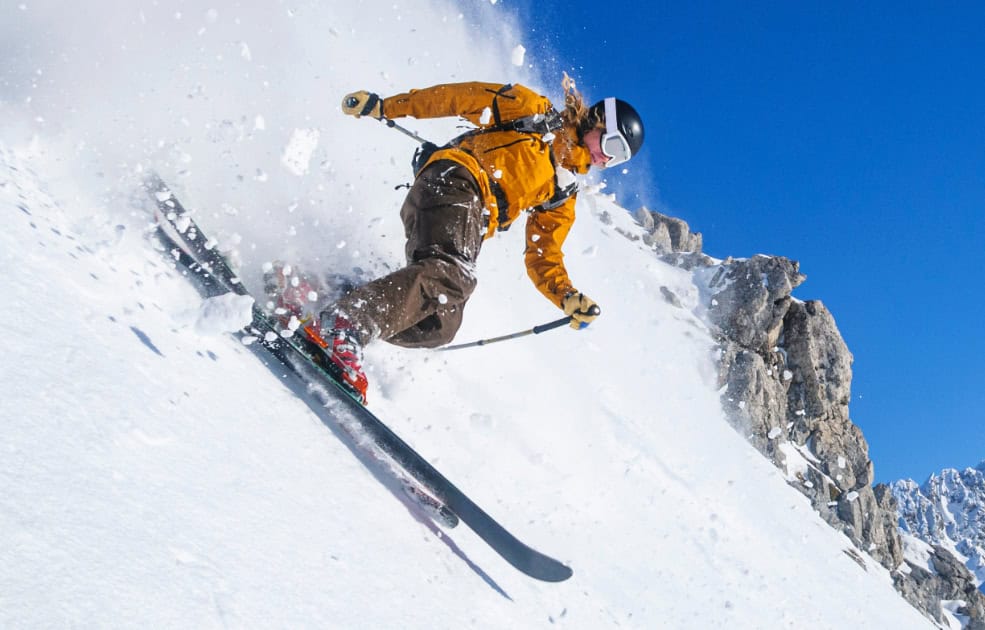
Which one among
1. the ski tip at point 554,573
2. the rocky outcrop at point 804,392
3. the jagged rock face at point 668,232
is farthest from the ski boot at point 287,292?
the jagged rock face at point 668,232

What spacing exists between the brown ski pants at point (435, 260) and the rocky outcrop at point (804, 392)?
30278 mm

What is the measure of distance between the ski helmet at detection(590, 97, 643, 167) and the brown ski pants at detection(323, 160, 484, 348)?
1210mm

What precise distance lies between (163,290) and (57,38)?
8.96 feet

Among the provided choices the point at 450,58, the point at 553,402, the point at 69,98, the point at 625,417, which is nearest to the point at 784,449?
the point at 450,58

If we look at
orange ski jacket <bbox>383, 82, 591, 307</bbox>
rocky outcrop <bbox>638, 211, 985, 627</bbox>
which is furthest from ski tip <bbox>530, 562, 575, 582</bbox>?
rocky outcrop <bbox>638, 211, 985, 627</bbox>

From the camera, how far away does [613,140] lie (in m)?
4.80

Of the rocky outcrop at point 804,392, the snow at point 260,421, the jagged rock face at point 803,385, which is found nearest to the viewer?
the snow at point 260,421

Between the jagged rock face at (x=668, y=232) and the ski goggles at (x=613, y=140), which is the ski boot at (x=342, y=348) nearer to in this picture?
the ski goggles at (x=613, y=140)

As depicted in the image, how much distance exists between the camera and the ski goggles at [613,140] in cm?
479

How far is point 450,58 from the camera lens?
19.0 metres

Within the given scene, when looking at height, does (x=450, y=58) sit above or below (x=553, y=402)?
above

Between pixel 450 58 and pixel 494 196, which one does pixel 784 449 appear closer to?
pixel 450 58

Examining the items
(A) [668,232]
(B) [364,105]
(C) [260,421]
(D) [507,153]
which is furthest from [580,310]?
(A) [668,232]

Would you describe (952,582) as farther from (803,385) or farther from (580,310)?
(580,310)
